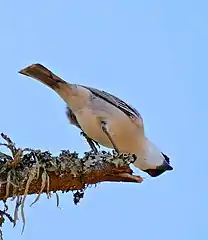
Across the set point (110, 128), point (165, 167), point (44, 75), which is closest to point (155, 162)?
point (165, 167)

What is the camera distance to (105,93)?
2.42 metres

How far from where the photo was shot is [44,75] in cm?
215

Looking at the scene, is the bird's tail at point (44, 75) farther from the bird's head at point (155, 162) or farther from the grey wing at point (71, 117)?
the bird's head at point (155, 162)

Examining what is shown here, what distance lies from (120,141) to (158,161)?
330 mm

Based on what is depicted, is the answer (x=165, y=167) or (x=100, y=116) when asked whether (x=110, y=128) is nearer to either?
(x=100, y=116)

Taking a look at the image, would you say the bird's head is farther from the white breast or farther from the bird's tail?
the bird's tail

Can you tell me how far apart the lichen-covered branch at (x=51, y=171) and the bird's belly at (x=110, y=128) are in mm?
785

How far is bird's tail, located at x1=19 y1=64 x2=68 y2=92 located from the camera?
6.81 feet

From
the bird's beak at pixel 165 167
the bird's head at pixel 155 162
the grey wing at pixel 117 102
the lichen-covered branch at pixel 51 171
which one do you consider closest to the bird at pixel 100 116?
the grey wing at pixel 117 102

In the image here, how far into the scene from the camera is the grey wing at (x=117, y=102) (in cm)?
238

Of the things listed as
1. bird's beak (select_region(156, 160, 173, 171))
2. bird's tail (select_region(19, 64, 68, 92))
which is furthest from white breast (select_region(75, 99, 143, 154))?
bird's beak (select_region(156, 160, 173, 171))

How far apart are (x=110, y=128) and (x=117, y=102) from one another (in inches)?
4.8

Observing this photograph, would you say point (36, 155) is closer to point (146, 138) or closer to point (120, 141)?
point (120, 141)

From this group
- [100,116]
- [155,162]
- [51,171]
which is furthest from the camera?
[155,162]
